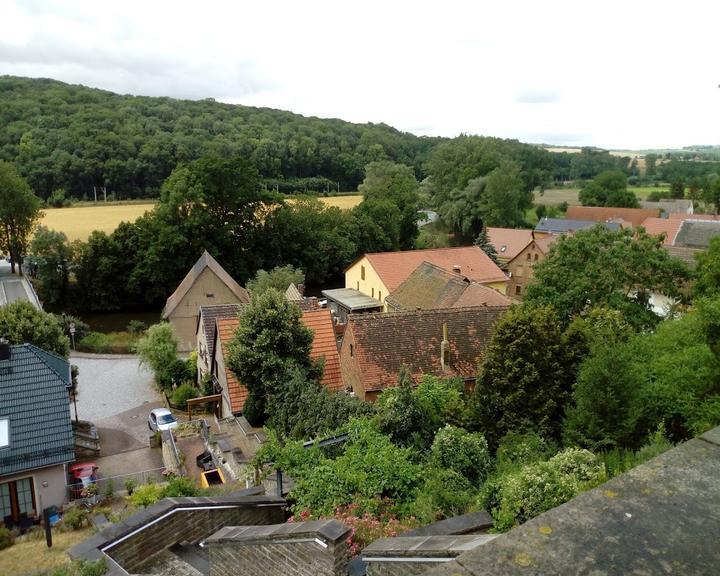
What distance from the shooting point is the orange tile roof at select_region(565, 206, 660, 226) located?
2970 inches

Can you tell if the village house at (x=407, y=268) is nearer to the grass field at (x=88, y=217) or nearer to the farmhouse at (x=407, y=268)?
the farmhouse at (x=407, y=268)

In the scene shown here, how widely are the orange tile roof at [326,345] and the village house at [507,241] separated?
111 feet

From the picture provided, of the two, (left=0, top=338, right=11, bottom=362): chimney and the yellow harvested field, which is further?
the yellow harvested field

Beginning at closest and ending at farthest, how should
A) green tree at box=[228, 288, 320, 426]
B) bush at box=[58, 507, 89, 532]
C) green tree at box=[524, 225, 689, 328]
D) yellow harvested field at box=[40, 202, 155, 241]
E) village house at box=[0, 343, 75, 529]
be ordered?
1. bush at box=[58, 507, 89, 532]
2. village house at box=[0, 343, 75, 529]
3. green tree at box=[228, 288, 320, 426]
4. green tree at box=[524, 225, 689, 328]
5. yellow harvested field at box=[40, 202, 155, 241]

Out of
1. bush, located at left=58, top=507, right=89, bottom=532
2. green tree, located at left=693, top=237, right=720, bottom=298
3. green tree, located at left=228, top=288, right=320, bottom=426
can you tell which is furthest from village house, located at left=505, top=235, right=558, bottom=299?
bush, located at left=58, top=507, right=89, bottom=532

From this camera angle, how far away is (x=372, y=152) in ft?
358

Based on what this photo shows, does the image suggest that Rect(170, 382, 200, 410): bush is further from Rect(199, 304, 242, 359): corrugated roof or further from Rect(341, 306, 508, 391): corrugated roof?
Rect(341, 306, 508, 391): corrugated roof

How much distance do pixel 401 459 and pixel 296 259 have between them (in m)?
48.7

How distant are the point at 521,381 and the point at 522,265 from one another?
35.3 meters

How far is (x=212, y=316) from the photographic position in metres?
26.7

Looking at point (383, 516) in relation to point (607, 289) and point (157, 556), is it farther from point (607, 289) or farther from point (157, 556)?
point (607, 289)

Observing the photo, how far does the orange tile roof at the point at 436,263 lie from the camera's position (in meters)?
39.9

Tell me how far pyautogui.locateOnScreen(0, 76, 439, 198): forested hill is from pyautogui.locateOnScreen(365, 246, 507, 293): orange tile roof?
4439 cm

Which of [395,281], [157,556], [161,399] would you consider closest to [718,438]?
[157,556]
